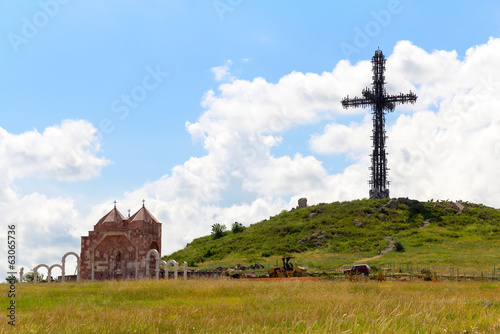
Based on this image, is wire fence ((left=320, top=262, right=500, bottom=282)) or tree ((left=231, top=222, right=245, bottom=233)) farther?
tree ((left=231, top=222, right=245, bottom=233))

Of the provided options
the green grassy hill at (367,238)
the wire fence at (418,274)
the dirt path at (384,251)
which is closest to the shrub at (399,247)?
the green grassy hill at (367,238)

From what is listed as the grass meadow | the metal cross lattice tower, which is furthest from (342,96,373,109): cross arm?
the grass meadow

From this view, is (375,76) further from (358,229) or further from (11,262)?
(11,262)

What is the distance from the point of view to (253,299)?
59.4 feet

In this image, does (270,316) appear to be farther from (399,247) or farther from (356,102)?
(356,102)

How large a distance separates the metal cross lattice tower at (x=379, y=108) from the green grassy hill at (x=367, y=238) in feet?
10.9

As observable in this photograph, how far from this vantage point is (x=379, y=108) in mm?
76375

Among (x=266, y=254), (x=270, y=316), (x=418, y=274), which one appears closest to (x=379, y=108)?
(x=266, y=254)

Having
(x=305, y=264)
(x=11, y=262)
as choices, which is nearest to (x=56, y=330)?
(x=11, y=262)

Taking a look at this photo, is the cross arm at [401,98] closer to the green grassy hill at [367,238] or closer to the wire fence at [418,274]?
the green grassy hill at [367,238]

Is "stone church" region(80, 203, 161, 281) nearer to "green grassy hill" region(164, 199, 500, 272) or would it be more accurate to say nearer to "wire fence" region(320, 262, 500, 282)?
"green grassy hill" region(164, 199, 500, 272)

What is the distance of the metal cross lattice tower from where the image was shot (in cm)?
7550

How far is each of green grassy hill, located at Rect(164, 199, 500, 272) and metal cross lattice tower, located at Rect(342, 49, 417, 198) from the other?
3.33 m

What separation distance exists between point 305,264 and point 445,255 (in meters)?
13.7
